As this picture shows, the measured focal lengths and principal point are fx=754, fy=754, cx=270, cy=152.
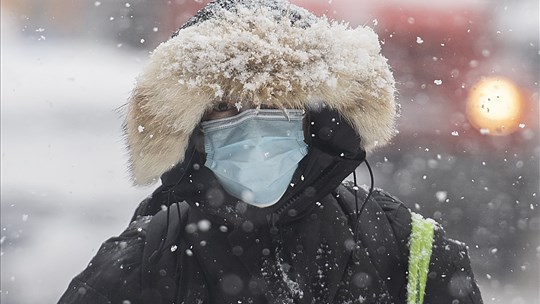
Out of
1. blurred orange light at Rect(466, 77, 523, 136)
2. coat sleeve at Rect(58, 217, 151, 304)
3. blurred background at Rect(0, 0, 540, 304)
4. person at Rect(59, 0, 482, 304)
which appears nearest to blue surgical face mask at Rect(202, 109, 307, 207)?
person at Rect(59, 0, 482, 304)

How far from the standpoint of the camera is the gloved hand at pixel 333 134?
2.09 meters

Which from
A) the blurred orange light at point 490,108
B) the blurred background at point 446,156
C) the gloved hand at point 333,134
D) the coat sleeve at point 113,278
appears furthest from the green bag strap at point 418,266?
the blurred orange light at point 490,108

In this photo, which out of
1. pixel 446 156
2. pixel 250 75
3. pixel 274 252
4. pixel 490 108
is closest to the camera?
pixel 250 75

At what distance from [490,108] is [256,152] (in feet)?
9.64

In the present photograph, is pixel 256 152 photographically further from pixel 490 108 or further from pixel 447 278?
pixel 490 108

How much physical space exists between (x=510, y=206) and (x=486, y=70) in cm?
94

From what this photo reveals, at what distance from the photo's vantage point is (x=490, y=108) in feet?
15.3

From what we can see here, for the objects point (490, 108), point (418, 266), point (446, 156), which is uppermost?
point (418, 266)

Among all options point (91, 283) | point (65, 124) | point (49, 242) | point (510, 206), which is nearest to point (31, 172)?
point (65, 124)

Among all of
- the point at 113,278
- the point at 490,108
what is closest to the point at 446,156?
the point at 490,108

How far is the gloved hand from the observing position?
6.84 feet

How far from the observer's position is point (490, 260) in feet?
15.5

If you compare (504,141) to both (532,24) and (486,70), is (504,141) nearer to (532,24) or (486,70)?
(486,70)

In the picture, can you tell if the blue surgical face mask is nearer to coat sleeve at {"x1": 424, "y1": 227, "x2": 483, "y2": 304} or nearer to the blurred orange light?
coat sleeve at {"x1": 424, "y1": 227, "x2": 483, "y2": 304}
